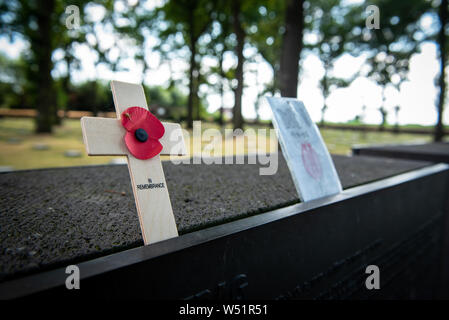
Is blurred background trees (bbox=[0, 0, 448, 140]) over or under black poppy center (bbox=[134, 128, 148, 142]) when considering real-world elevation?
over

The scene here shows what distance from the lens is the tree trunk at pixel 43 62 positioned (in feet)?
29.5

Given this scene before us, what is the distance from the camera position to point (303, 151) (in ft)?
5.91

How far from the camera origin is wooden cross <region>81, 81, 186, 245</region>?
99 centimetres

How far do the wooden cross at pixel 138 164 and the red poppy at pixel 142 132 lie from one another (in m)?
0.03

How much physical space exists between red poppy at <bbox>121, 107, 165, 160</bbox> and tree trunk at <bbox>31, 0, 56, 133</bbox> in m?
9.77

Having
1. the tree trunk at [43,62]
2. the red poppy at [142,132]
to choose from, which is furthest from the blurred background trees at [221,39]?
the red poppy at [142,132]

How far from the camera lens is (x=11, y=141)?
281 inches

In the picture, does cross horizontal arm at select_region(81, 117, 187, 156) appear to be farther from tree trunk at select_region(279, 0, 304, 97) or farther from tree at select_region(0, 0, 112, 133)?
tree at select_region(0, 0, 112, 133)

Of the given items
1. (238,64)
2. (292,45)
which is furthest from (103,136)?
(238,64)

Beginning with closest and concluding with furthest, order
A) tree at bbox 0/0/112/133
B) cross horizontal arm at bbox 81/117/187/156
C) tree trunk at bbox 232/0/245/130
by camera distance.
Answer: cross horizontal arm at bbox 81/117/187/156, tree at bbox 0/0/112/133, tree trunk at bbox 232/0/245/130

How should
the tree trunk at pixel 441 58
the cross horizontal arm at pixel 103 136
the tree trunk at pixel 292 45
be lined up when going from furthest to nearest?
the tree trunk at pixel 441 58 → the tree trunk at pixel 292 45 → the cross horizontal arm at pixel 103 136

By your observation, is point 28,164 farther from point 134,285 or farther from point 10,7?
point 10,7

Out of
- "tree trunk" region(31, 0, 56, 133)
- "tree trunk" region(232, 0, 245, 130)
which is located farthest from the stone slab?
"tree trunk" region(232, 0, 245, 130)

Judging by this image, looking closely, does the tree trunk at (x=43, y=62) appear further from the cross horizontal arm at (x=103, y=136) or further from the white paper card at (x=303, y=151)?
the cross horizontal arm at (x=103, y=136)
